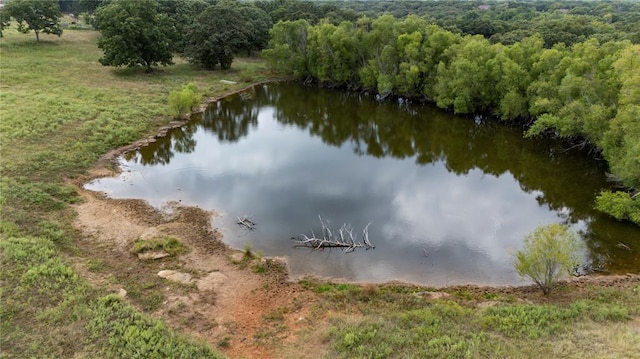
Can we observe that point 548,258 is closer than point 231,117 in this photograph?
Yes

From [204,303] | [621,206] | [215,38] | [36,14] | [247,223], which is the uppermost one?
[36,14]

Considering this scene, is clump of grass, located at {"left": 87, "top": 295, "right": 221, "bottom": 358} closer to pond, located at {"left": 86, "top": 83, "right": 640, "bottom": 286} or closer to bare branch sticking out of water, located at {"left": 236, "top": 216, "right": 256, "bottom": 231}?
pond, located at {"left": 86, "top": 83, "right": 640, "bottom": 286}

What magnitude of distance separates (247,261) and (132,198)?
10917 millimetres

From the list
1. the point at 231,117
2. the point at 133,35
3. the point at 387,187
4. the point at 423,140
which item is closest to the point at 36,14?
the point at 133,35

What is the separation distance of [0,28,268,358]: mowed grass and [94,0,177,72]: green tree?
2329 mm

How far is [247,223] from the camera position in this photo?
81.9 ft

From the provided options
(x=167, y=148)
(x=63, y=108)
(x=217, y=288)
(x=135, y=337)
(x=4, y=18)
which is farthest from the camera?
(x=4, y=18)

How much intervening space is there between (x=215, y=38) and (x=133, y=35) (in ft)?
36.4

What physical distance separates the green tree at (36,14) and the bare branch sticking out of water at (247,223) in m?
56.0

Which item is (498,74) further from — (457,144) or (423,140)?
(423,140)

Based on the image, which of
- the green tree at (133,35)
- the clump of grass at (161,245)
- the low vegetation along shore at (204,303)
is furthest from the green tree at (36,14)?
the clump of grass at (161,245)

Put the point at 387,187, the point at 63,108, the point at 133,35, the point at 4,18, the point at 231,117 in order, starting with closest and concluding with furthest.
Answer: the point at 387,187 → the point at 63,108 → the point at 231,117 → the point at 133,35 → the point at 4,18

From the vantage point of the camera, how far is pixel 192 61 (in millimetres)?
62688

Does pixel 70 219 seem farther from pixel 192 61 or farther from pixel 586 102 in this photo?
pixel 192 61
